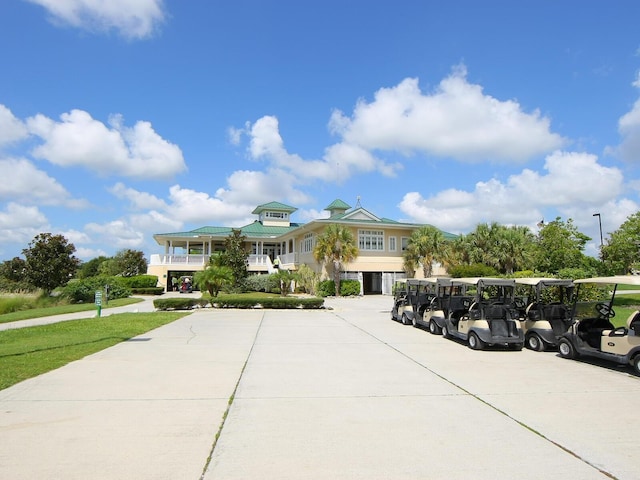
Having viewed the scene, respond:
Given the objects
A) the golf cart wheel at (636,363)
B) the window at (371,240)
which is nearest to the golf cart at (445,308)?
the golf cart wheel at (636,363)

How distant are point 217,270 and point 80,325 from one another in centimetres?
1235

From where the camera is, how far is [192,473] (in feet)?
12.9

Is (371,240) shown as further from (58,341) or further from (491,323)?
(58,341)

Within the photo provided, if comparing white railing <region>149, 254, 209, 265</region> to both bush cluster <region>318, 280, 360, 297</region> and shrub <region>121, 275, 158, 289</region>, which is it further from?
bush cluster <region>318, 280, 360, 297</region>

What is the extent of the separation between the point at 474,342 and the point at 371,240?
25.0 m

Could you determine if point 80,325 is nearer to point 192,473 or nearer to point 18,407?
point 18,407

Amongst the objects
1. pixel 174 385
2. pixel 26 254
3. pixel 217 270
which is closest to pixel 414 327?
pixel 174 385

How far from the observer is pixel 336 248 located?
107ft

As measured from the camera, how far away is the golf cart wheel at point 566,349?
31.2 feet

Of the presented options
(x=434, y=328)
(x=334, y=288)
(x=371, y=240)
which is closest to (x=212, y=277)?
(x=334, y=288)

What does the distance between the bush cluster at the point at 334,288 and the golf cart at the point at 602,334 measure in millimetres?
23795

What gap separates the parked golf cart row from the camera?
8406 millimetres

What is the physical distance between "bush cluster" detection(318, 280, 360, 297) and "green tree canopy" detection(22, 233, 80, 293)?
1720 centimetres

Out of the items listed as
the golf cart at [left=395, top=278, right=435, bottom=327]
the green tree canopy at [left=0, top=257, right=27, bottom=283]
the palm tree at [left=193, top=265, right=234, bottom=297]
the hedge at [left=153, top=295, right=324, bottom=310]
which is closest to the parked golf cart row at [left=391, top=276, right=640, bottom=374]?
the golf cart at [left=395, top=278, right=435, bottom=327]
